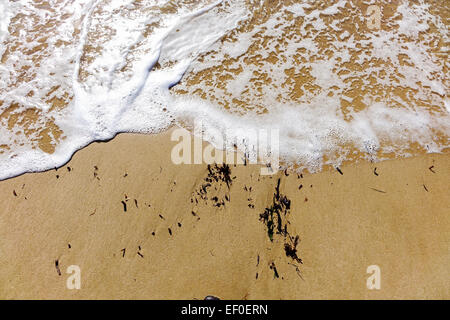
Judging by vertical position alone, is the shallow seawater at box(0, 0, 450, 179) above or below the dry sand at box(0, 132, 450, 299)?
above

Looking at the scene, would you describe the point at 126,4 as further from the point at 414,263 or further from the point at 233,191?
the point at 414,263

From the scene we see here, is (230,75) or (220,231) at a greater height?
(230,75)

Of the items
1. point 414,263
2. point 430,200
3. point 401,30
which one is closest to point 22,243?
point 414,263

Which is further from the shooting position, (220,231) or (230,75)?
(230,75)

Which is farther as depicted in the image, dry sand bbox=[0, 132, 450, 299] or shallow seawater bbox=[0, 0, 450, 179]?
shallow seawater bbox=[0, 0, 450, 179]

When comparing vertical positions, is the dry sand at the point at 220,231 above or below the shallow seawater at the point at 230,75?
below
